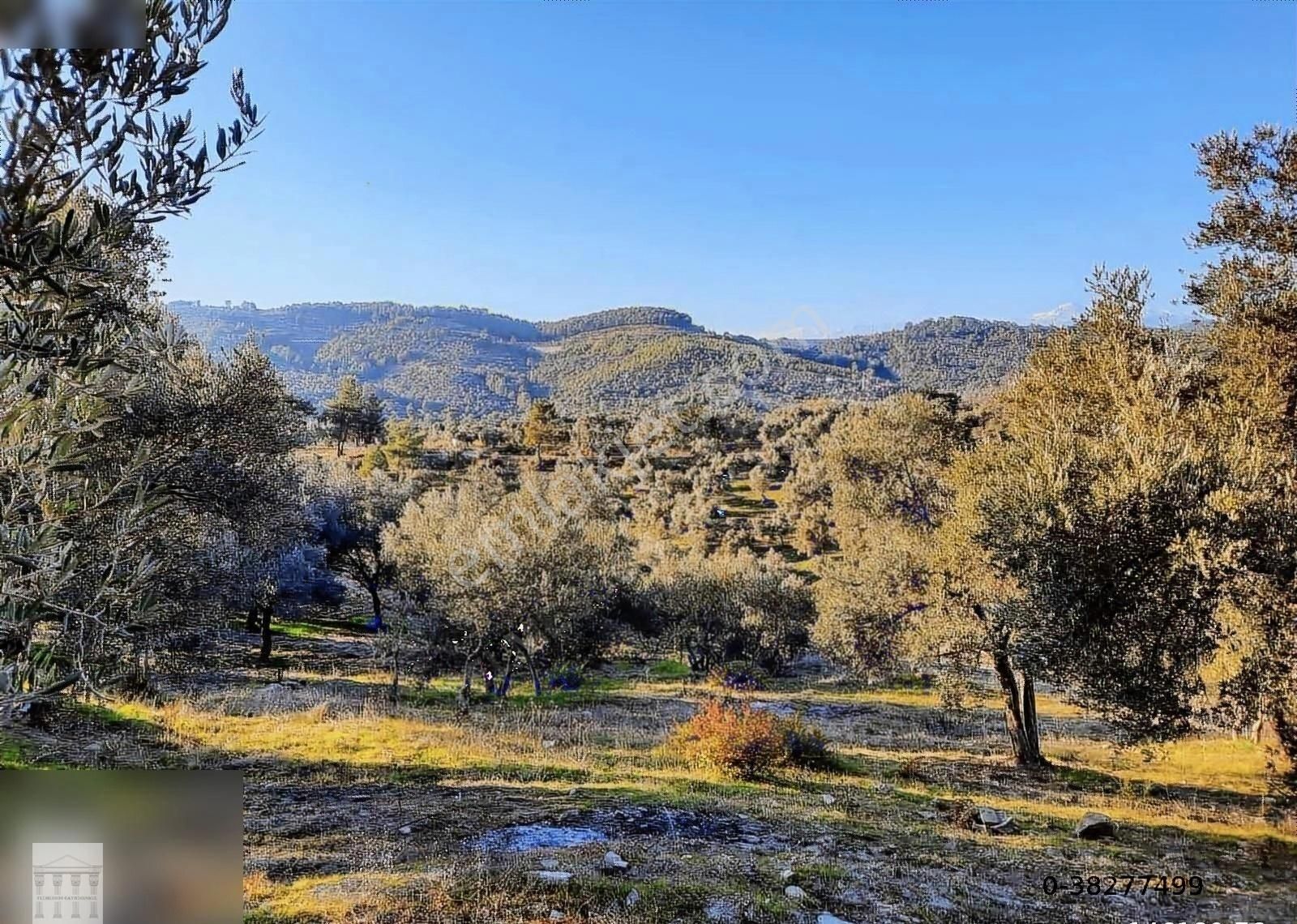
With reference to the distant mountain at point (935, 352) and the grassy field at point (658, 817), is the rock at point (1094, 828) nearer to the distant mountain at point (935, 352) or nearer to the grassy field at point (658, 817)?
the grassy field at point (658, 817)

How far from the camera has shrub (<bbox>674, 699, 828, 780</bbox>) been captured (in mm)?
14656

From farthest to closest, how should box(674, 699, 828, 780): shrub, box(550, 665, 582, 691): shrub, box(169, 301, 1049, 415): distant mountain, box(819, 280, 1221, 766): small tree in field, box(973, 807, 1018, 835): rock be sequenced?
1. box(169, 301, 1049, 415): distant mountain
2. box(550, 665, 582, 691): shrub
3. box(674, 699, 828, 780): shrub
4. box(973, 807, 1018, 835): rock
5. box(819, 280, 1221, 766): small tree in field

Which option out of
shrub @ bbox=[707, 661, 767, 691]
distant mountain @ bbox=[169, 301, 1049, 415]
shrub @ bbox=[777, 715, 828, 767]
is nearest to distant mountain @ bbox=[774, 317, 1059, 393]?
distant mountain @ bbox=[169, 301, 1049, 415]

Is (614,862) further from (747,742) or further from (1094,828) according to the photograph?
(1094,828)

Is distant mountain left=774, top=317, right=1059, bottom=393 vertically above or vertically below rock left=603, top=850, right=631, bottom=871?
above

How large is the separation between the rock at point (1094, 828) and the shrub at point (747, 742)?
5576mm

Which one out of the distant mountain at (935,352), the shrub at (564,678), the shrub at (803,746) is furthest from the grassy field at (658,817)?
the distant mountain at (935,352)

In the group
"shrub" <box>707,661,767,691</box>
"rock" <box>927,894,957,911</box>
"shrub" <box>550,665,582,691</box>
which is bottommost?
"shrub" <box>707,661,767,691</box>

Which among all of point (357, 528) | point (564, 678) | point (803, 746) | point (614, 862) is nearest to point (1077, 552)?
point (803, 746)

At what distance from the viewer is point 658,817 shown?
35.5 ft

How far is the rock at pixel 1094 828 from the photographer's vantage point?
11.2 metres

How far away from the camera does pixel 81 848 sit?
2709 millimetres

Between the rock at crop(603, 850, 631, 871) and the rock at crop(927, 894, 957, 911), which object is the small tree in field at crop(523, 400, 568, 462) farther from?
the rock at crop(927, 894, 957, 911)

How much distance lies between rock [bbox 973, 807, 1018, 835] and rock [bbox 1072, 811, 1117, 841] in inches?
38.2
